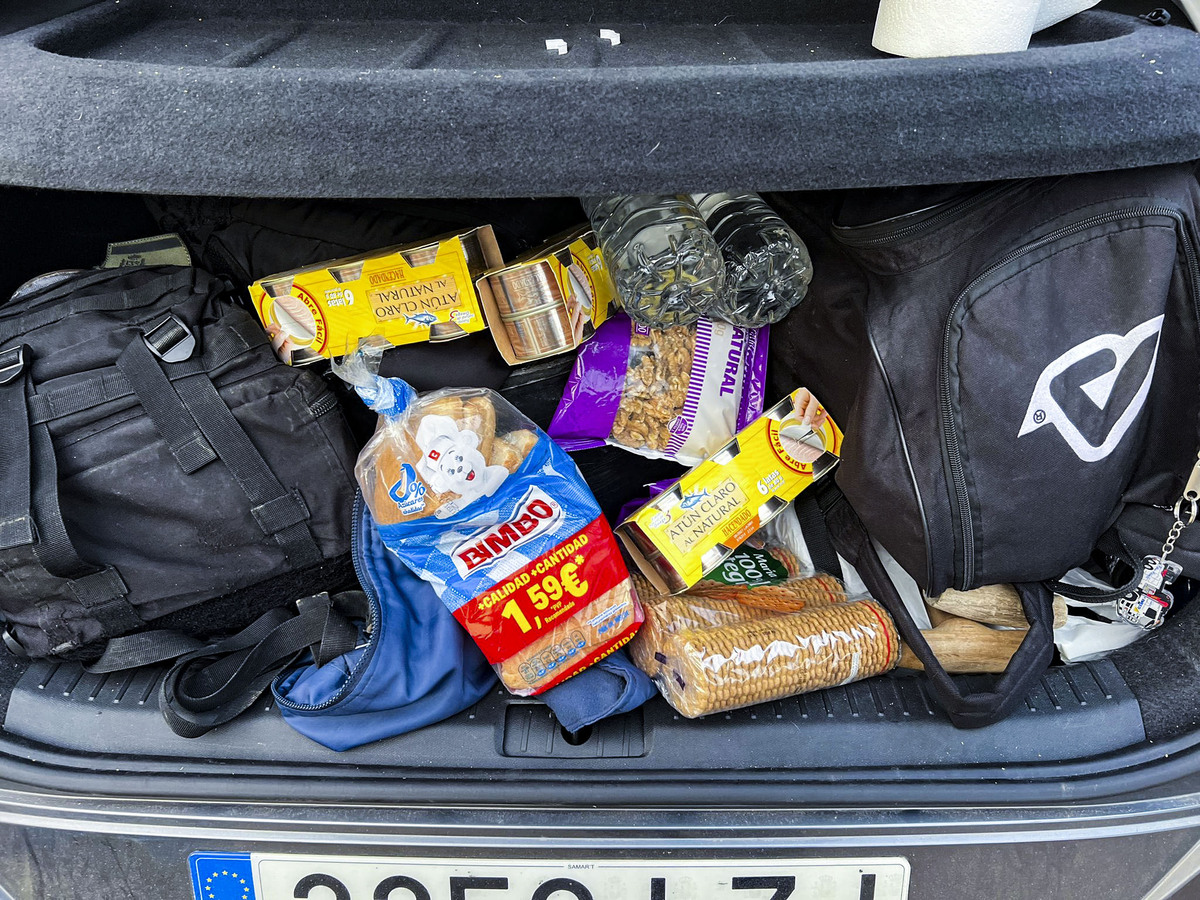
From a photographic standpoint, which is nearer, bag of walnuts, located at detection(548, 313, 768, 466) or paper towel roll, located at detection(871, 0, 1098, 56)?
paper towel roll, located at detection(871, 0, 1098, 56)

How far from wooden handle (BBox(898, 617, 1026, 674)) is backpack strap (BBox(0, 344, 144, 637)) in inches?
38.4

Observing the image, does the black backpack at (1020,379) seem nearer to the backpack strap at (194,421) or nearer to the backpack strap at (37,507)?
the backpack strap at (194,421)

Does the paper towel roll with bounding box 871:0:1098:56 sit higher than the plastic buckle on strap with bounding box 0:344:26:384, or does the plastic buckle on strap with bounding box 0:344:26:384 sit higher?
the paper towel roll with bounding box 871:0:1098:56

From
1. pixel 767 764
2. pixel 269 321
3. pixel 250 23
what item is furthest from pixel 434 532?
pixel 250 23

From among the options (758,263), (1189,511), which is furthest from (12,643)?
(1189,511)

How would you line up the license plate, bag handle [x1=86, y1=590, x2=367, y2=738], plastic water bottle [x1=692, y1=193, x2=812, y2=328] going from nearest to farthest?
the license plate, bag handle [x1=86, y1=590, x2=367, y2=738], plastic water bottle [x1=692, y1=193, x2=812, y2=328]

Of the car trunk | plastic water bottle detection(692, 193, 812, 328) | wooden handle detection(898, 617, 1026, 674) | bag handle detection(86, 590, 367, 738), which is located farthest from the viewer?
plastic water bottle detection(692, 193, 812, 328)

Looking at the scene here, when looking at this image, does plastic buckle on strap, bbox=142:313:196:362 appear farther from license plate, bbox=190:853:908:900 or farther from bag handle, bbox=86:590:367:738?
license plate, bbox=190:853:908:900

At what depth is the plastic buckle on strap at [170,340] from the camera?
101cm

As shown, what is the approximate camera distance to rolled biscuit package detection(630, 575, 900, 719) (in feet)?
3.11

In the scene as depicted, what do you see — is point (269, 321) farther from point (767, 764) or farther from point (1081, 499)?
point (1081, 499)

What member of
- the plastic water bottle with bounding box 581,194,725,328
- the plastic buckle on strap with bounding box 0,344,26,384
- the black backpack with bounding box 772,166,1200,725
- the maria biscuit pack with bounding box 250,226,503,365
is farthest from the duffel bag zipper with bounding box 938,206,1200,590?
the plastic buckle on strap with bounding box 0,344,26,384

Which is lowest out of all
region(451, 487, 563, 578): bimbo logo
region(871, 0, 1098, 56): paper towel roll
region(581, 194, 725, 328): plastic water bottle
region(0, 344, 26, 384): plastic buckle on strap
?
region(451, 487, 563, 578): bimbo logo

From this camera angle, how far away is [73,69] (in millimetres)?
766
